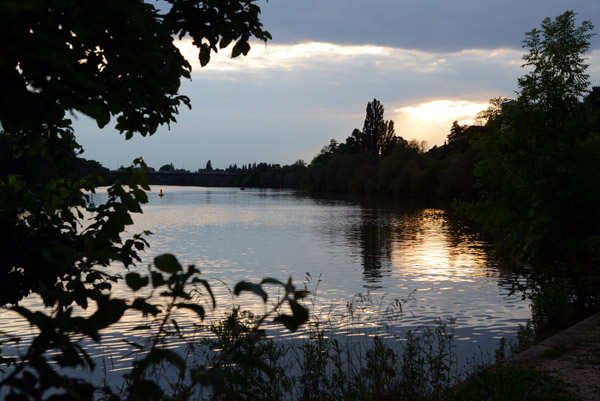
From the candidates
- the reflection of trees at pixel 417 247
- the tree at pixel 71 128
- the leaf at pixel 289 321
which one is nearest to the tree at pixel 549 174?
the reflection of trees at pixel 417 247

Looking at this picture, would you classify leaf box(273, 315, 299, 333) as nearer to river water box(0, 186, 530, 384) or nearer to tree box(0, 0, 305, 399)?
tree box(0, 0, 305, 399)

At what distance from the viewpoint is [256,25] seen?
169 inches

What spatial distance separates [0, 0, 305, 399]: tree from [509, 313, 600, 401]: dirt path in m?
5.74

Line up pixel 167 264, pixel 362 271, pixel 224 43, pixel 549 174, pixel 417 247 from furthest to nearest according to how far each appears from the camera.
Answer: pixel 417 247, pixel 362 271, pixel 549 174, pixel 224 43, pixel 167 264

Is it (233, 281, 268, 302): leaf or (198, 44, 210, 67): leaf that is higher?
(198, 44, 210, 67): leaf

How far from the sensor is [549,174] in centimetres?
1128

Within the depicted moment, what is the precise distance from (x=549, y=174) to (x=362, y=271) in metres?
11.8

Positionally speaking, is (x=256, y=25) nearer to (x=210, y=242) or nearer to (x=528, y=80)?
(x=528, y=80)

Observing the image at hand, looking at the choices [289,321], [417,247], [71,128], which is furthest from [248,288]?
[417,247]

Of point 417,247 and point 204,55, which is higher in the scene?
point 204,55

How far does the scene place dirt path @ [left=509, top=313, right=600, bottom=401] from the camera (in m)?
6.85

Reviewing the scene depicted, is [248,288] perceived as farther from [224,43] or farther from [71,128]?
[71,128]

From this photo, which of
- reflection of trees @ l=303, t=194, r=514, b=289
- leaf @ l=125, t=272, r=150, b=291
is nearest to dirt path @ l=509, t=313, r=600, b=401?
reflection of trees @ l=303, t=194, r=514, b=289

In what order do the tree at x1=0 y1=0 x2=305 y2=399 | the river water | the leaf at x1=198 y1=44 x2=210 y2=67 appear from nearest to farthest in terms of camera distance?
1. the tree at x1=0 y1=0 x2=305 y2=399
2. the leaf at x1=198 y1=44 x2=210 y2=67
3. the river water
